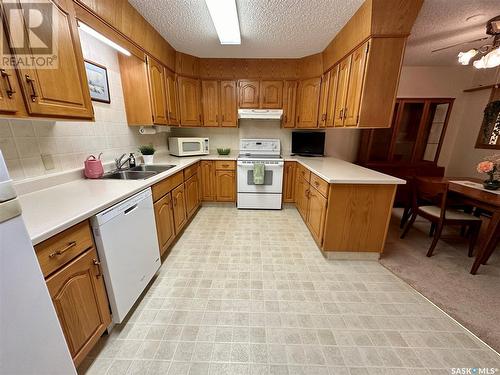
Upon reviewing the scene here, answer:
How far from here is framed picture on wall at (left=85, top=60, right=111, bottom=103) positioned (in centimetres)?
180

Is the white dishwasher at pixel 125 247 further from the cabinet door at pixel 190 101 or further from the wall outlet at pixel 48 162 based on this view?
the cabinet door at pixel 190 101

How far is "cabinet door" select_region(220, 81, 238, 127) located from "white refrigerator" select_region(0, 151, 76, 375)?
10.00 ft

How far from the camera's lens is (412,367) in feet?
3.69

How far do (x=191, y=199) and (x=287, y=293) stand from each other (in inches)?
74.3

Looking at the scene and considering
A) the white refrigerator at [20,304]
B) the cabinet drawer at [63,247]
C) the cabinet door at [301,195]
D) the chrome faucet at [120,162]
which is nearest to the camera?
the white refrigerator at [20,304]

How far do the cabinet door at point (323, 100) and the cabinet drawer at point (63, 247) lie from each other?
307cm

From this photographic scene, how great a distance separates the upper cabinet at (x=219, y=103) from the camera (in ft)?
10.8

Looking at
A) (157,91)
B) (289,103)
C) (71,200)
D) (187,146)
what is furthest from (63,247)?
(289,103)

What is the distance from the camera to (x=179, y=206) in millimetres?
2420

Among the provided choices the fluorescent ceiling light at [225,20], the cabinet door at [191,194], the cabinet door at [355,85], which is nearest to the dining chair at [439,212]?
the cabinet door at [355,85]

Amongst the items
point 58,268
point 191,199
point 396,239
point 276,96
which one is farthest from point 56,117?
point 396,239

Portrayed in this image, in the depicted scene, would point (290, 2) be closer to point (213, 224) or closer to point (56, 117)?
point (56, 117)

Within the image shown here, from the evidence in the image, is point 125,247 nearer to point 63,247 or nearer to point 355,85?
point 63,247

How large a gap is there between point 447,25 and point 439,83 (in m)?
2.00
